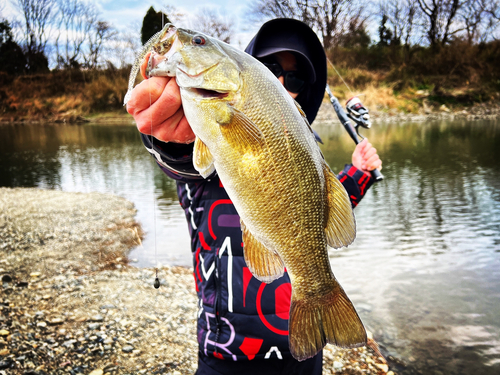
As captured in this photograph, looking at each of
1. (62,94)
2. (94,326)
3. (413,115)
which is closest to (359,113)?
(94,326)

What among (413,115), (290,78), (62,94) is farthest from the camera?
(62,94)

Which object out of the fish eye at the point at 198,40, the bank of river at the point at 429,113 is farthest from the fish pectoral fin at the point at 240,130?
the bank of river at the point at 429,113

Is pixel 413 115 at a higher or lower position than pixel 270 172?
higher

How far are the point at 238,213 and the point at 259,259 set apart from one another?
0.24 meters

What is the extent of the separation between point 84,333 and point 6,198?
8.79m

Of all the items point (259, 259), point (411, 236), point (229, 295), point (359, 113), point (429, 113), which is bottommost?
point (411, 236)

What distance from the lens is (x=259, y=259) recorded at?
1.41 m

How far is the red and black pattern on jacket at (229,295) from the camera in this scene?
1.91 meters

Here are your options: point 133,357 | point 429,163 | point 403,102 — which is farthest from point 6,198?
point 403,102

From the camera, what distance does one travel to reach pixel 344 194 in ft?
4.88

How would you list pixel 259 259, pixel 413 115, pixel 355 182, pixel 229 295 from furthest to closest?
pixel 413 115 → pixel 355 182 → pixel 229 295 → pixel 259 259

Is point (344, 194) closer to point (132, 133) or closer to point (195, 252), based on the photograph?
point (195, 252)

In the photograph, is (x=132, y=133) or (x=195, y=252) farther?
(x=132, y=133)

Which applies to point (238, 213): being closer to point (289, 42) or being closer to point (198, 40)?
point (198, 40)
